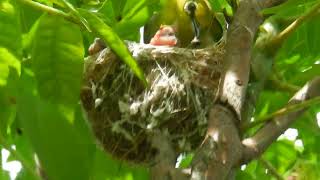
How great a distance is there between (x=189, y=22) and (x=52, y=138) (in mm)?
1144

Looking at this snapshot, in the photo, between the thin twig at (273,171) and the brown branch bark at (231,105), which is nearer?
the brown branch bark at (231,105)

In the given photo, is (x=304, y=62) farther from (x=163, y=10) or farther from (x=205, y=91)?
(x=163, y=10)

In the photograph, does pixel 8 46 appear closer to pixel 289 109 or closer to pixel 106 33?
pixel 106 33

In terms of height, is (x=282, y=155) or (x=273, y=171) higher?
(x=273, y=171)

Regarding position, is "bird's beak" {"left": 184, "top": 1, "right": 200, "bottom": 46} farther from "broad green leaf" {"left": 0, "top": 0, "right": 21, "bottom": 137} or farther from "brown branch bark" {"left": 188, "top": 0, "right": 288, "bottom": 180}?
"broad green leaf" {"left": 0, "top": 0, "right": 21, "bottom": 137}

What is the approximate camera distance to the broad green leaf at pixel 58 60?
92 centimetres

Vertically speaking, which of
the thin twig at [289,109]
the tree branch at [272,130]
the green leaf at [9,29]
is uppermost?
the green leaf at [9,29]

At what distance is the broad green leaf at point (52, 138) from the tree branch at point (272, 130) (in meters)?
0.28

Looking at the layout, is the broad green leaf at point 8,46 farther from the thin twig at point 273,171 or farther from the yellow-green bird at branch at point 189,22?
the yellow-green bird at branch at point 189,22

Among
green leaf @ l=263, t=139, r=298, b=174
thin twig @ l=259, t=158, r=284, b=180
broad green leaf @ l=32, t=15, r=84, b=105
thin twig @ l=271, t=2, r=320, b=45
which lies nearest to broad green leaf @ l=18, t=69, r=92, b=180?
broad green leaf @ l=32, t=15, r=84, b=105

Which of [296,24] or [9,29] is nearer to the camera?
[9,29]

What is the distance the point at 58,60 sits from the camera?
3.03 ft

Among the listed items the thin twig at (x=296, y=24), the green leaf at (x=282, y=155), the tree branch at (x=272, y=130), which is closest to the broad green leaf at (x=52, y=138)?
the tree branch at (x=272, y=130)

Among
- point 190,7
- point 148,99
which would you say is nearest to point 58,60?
point 148,99
